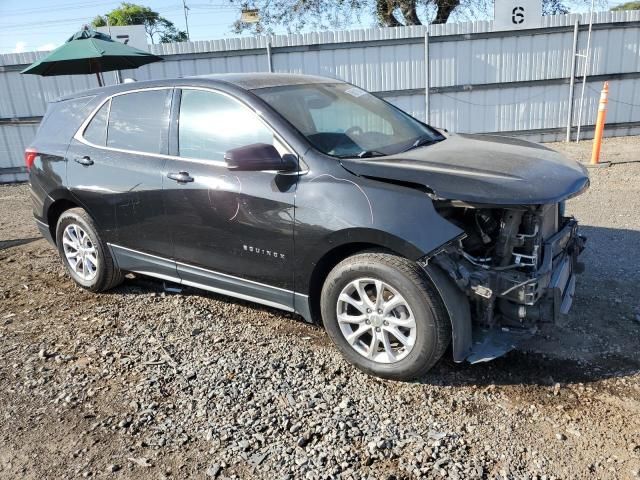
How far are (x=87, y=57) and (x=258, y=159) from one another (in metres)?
5.73

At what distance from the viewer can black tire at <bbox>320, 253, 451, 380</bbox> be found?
9.86ft

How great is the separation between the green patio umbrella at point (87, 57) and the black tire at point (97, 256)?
3.86m

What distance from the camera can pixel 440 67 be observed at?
11953 millimetres

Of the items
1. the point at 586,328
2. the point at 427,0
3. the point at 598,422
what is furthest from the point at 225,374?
the point at 427,0

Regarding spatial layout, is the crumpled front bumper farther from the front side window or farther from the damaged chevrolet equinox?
the front side window

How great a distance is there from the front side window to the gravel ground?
134cm

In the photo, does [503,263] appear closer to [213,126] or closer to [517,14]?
[213,126]

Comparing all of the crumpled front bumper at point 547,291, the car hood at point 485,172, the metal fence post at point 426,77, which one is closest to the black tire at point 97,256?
the car hood at point 485,172

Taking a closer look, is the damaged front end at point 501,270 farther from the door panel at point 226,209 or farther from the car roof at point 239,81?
the car roof at point 239,81

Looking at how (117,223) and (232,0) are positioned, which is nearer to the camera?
(117,223)

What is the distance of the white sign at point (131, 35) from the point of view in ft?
37.5

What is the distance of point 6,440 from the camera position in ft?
9.56

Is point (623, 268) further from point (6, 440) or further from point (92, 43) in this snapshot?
point (92, 43)

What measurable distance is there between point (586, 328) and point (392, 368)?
5.16 ft
